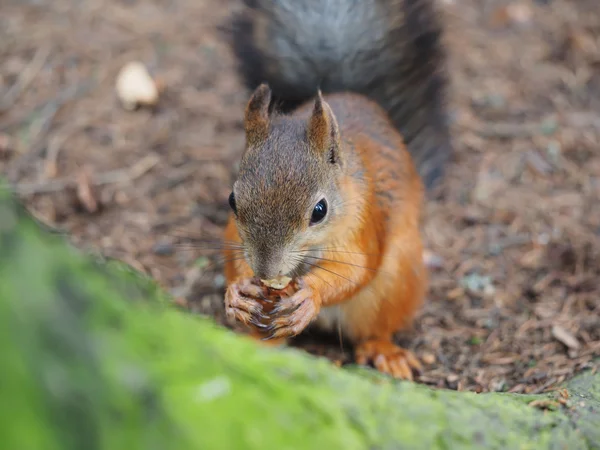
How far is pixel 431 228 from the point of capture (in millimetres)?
3217

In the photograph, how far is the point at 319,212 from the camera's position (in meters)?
2.05

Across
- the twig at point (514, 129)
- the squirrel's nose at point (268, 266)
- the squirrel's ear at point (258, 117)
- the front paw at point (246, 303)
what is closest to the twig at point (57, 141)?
the squirrel's ear at point (258, 117)

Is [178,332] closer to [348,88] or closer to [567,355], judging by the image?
[567,355]

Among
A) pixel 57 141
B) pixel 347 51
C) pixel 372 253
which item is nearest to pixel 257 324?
pixel 372 253

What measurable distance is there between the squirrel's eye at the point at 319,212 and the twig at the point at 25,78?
230 cm

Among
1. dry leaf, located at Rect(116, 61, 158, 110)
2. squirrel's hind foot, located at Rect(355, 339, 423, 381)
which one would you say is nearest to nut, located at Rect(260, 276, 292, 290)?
squirrel's hind foot, located at Rect(355, 339, 423, 381)

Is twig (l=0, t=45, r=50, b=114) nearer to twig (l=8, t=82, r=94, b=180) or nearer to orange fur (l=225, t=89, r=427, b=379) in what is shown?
twig (l=8, t=82, r=94, b=180)

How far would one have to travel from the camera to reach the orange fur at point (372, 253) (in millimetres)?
2227

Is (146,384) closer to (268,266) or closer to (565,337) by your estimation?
(268,266)

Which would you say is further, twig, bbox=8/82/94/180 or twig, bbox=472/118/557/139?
twig, bbox=472/118/557/139

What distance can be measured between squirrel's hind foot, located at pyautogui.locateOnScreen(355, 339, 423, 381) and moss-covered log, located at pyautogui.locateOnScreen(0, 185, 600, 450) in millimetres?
1037

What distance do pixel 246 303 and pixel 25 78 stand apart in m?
2.46

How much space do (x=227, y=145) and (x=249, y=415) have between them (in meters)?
2.67

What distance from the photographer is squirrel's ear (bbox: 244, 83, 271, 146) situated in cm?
213
